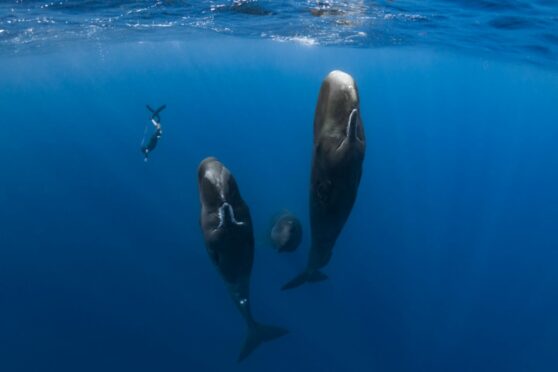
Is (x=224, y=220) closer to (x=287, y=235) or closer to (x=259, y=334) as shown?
(x=259, y=334)

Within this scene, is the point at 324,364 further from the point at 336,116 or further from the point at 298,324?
the point at 336,116

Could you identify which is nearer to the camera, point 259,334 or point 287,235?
point 259,334

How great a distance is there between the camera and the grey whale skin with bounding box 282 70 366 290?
450 cm

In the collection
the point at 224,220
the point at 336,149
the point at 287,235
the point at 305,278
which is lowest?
the point at 287,235

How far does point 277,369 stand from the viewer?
16.7 m

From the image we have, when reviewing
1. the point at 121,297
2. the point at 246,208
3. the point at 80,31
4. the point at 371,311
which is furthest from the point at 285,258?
the point at 80,31

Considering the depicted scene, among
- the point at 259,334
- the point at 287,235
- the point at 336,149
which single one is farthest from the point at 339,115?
the point at 287,235

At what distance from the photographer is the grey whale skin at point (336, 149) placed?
4496 mm

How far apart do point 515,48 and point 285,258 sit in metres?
18.7

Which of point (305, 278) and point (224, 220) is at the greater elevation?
point (224, 220)

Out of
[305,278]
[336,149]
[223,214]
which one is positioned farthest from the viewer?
[305,278]

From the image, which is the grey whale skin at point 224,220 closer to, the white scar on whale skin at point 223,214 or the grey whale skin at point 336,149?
the white scar on whale skin at point 223,214

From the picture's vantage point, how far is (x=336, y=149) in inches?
186

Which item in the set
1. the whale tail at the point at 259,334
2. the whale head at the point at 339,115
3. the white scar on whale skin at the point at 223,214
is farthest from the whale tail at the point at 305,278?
the whale head at the point at 339,115
